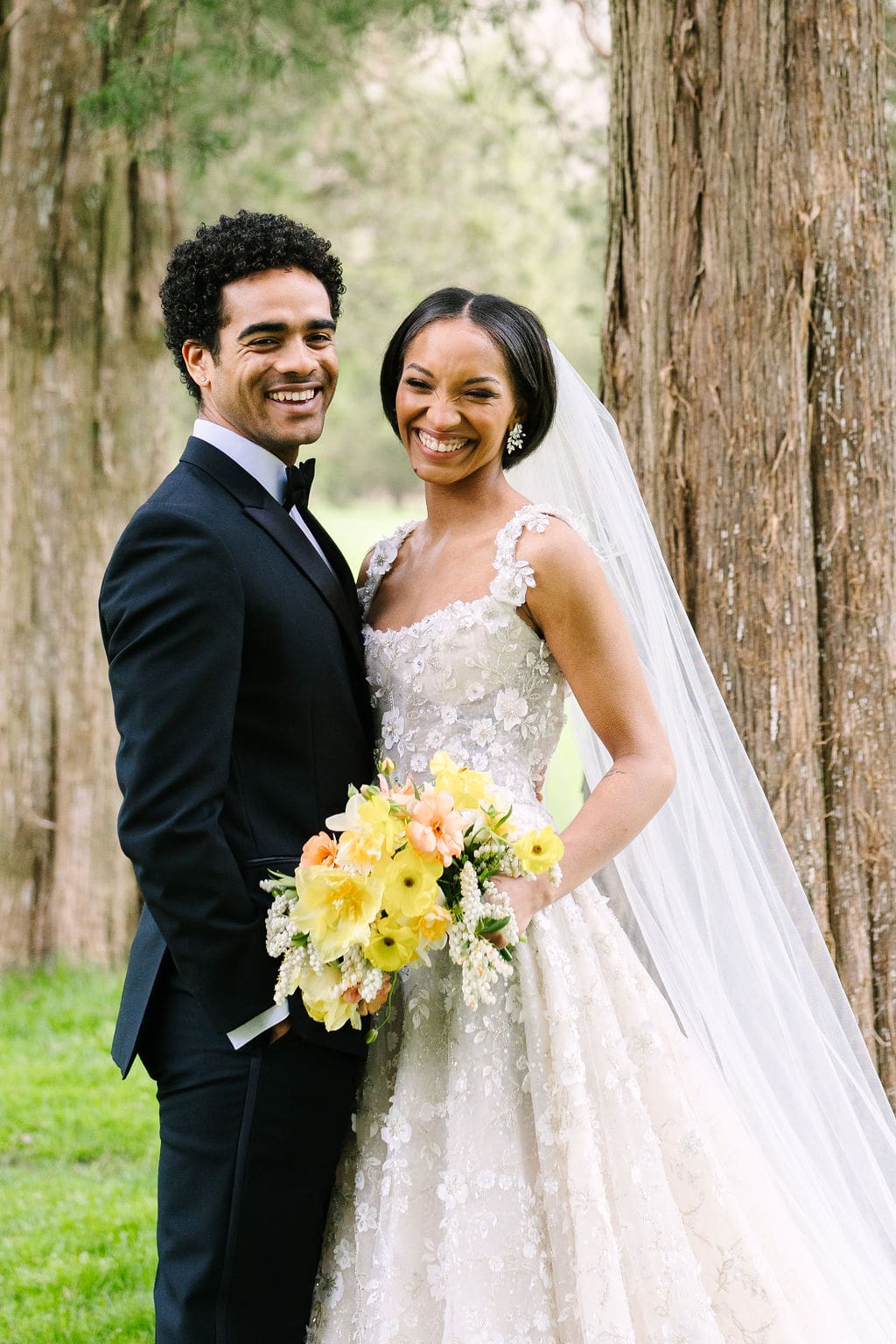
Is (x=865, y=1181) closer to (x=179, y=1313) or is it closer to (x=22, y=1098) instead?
(x=179, y=1313)

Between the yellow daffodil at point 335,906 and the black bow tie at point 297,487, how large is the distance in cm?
87

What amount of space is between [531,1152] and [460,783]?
0.79m

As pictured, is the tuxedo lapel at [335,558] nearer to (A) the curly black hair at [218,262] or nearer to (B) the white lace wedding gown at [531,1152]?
(B) the white lace wedding gown at [531,1152]

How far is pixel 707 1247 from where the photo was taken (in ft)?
8.64

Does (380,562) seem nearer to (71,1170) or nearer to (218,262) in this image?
(218,262)

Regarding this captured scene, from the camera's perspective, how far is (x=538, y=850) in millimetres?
2379

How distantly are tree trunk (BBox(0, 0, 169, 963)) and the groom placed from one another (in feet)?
13.9

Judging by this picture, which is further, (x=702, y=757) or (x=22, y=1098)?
(x=22, y=1098)

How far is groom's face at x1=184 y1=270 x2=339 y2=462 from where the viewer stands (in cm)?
278

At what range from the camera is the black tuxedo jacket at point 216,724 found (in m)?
2.36

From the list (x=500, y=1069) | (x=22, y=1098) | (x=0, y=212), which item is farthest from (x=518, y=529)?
(x=0, y=212)

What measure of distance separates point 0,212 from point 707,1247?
19.6 feet

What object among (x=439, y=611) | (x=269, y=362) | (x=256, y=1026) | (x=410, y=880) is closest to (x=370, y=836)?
(x=410, y=880)

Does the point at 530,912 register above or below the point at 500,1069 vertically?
above
